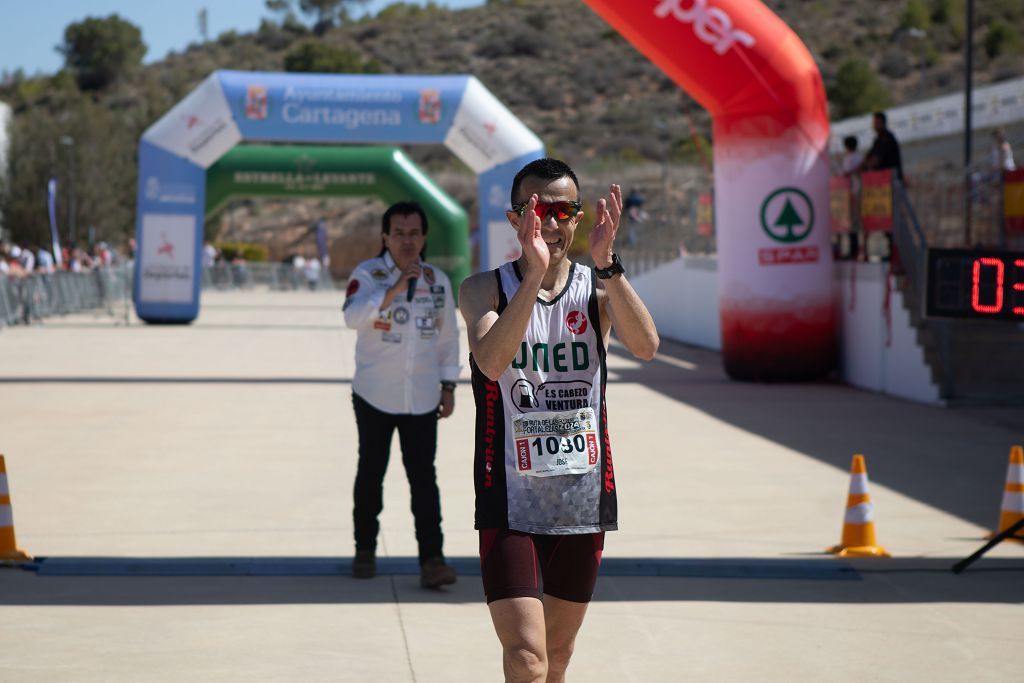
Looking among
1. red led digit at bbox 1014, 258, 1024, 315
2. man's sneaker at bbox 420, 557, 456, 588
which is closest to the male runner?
man's sneaker at bbox 420, 557, 456, 588

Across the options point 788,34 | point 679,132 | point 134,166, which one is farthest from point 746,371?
point 679,132

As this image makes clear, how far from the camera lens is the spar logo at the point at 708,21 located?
15.5m

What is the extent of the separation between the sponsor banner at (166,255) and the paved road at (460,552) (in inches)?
495

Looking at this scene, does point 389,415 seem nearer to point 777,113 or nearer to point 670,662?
point 670,662

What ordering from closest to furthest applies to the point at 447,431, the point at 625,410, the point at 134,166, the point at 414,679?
the point at 414,679 < the point at 447,431 < the point at 625,410 < the point at 134,166

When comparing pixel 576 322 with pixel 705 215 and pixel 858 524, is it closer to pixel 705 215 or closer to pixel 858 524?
pixel 858 524

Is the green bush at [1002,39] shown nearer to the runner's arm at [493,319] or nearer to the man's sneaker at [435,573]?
the man's sneaker at [435,573]

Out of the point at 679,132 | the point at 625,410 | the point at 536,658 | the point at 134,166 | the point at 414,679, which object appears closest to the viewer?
the point at 536,658

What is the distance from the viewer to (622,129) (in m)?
86.6

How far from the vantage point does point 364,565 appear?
673 cm

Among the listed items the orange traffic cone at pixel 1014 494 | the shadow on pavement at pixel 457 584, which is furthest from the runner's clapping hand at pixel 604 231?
the orange traffic cone at pixel 1014 494

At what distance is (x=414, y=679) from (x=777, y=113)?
12285 millimetres

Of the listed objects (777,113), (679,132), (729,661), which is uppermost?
(679,132)

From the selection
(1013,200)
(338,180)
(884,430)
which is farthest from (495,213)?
(884,430)
